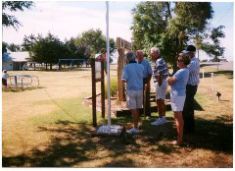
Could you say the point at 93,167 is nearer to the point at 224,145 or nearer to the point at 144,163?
the point at 144,163

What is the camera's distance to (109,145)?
6738 millimetres

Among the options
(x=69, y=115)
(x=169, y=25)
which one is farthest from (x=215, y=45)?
(x=69, y=115)

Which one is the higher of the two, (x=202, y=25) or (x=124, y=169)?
(x=202, y=25)

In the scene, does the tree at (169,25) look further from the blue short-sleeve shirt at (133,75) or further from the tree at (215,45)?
the blue short-sleeve shirt at (133,75)

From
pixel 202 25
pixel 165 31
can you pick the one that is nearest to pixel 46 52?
pixel 165 31

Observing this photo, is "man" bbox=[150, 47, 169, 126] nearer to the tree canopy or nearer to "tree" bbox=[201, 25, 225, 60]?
the tree canopy

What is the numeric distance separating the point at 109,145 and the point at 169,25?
75.9ft

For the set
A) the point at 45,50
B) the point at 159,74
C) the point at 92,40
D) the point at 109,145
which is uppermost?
the point at 92,40

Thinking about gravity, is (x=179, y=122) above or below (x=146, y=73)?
below

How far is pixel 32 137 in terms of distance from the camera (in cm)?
745

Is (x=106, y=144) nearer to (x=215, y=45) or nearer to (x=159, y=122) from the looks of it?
(x=159, y=122)

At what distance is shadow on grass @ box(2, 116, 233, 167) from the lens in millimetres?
5906

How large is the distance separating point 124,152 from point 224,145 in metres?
2.00

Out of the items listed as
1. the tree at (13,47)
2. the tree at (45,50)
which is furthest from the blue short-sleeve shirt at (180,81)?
the tree at (13,47)
